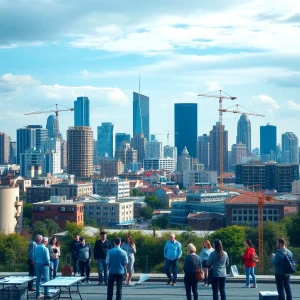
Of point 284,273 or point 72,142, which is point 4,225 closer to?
point 284,273

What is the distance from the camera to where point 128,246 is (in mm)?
15078

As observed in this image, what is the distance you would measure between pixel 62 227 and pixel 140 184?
283 feet

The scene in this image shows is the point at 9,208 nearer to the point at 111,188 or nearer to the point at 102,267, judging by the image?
the point at 102,267

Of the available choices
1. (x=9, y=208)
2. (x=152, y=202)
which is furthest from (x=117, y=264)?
(x=152, y=202)

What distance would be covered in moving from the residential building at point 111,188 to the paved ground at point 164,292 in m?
117

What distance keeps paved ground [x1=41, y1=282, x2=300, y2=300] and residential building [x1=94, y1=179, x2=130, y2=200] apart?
11722cm

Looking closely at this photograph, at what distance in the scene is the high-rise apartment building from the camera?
16888 centimetres

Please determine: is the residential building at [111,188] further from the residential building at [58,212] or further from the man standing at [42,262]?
the man standing at [42,262]

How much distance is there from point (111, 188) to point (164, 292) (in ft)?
393

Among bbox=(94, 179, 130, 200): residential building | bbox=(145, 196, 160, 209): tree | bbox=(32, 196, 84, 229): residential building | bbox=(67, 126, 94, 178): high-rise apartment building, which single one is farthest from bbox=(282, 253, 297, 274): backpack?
bbox=(67, 126, 94, 178): high-rise apartment building

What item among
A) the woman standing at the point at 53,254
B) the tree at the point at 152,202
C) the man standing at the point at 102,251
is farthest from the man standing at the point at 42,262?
the tree at the point at 152,202

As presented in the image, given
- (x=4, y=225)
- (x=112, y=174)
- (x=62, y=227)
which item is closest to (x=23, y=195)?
(x=62, y=227)

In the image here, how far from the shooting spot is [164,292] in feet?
46.4

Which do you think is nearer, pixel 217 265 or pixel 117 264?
pixel 217 265
